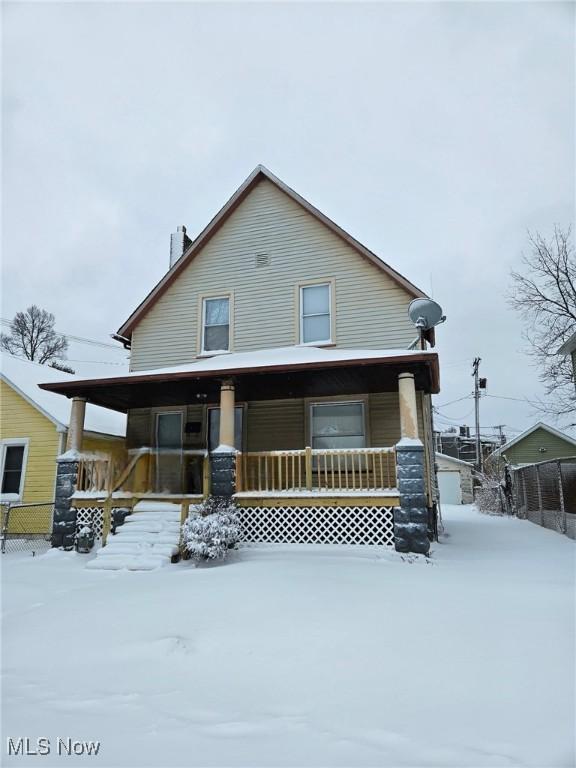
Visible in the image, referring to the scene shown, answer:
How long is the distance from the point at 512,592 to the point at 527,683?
8.25 ft

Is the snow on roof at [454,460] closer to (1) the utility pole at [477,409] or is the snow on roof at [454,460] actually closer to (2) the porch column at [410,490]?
(1) the utility pole at [477,409]

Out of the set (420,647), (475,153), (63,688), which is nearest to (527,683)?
(420,647)

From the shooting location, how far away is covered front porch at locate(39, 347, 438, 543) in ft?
30.4

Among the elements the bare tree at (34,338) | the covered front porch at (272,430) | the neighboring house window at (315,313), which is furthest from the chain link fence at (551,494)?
the bare tree at (34,338)

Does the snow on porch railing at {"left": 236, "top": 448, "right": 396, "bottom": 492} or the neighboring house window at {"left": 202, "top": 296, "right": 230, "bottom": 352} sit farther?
the neighboring house window at {"left": 202, "top": 296, "right": 230, "bottom": 352}

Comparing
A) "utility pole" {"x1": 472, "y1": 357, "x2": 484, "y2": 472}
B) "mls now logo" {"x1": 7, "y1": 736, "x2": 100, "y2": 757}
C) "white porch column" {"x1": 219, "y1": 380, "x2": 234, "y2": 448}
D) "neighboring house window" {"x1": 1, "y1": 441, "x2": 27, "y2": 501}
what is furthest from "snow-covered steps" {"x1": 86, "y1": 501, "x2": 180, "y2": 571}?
"utility pole" {"x1": 472, "y1": 357, "x2": 484, "y2": 472}

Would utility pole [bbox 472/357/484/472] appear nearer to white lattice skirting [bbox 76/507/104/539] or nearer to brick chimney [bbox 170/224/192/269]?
brick chimney [bbox 170/224/192/269]

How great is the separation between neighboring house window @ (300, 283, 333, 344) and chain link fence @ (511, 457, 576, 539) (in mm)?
6950

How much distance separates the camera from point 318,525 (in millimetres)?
9469

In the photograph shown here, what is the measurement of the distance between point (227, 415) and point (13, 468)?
8.61 m

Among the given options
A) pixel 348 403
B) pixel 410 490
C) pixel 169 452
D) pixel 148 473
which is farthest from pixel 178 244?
pixel 410 490

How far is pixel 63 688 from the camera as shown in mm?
3387

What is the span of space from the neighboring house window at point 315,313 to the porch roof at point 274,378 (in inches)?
22.0

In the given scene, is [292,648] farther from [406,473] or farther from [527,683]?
[406,473]
